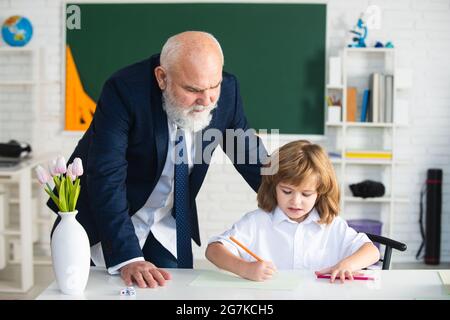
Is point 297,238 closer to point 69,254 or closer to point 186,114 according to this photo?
point 186,114

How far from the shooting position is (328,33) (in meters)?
3.97

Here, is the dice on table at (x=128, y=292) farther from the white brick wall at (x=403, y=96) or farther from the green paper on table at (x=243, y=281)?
the white brick wall at (x=403, y=96)

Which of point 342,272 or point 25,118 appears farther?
point 25,118

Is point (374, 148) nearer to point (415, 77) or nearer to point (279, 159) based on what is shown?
point (415, 77)

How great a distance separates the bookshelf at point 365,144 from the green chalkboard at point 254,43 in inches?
5.7

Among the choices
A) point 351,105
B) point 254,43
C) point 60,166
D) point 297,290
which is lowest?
point 297,290

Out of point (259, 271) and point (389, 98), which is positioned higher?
point (389, 98)

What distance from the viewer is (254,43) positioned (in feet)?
13.1

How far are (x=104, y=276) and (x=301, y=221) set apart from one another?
1.57 feet

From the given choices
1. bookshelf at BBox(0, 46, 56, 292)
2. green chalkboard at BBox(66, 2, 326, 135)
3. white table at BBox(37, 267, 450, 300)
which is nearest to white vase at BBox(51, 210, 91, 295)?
white table at BBox(37, 267, 450, 300)

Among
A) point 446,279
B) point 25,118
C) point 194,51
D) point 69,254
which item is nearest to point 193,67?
point 194,51

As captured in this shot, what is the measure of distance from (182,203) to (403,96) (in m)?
2.53

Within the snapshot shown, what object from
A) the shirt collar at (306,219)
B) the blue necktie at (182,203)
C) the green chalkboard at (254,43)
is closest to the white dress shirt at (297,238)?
the shirt collar at (306,219)

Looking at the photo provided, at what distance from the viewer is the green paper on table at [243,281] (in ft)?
4.49
